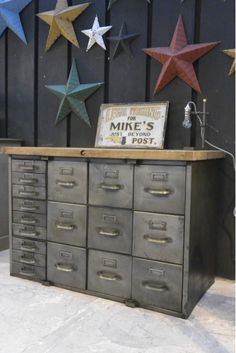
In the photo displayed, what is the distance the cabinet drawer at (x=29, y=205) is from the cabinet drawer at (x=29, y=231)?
0.37ft

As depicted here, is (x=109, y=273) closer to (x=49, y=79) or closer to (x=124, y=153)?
(x=124, y=153)

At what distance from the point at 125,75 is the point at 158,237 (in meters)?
1.36

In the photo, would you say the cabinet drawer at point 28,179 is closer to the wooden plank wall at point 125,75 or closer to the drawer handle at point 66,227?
the drawer handle at point 66,227

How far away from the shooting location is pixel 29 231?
2.36 metres

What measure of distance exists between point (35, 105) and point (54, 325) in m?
2.00

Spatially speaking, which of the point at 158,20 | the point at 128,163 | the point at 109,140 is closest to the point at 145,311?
the point at 128,163

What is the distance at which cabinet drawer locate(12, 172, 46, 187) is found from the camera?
2.29 meters

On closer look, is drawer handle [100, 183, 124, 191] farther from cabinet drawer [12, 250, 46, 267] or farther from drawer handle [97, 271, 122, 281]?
cabinet drawer [12, 250, 46, 267]

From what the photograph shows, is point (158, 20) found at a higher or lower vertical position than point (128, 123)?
higher

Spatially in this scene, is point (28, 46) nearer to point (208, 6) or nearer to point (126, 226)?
point (208, 6)

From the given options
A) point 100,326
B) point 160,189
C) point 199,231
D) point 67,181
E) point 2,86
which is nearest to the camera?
point 100,326

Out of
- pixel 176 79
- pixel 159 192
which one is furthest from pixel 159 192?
pixel 176 79

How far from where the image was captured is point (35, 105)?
3.14m

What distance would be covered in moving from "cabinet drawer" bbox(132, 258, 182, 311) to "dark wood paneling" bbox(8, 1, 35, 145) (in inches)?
68.1
